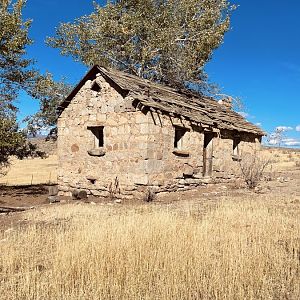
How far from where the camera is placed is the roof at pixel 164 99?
1301 centimetres

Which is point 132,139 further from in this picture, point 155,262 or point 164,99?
point 155,262

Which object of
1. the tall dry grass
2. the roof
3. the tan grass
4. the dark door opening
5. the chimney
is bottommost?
the tan grass

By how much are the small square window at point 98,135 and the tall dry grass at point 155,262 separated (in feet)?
23.8

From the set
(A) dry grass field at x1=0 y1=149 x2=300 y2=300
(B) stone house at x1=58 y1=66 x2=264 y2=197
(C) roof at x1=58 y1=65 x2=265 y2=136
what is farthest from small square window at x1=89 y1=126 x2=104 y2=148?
(A) dry grass field at x1=0 y1=149 x2=300 y2=300

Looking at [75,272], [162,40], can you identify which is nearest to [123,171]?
[75,272]

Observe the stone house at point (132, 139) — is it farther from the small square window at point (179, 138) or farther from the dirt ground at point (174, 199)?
the dirt ground at point (174, 199)

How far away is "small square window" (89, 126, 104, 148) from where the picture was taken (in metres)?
14.3

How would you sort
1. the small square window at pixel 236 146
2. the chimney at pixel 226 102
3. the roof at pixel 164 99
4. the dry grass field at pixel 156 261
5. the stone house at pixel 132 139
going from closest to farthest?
1. the dry grass field at pixel 156 261
2. the stone house at pixel 132 139
3. the roof at pixel 164 99
4. the small square window at pixel 236 146
5. the chimney at pixel 226 102

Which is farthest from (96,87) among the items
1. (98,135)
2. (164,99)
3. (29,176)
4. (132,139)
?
(29,176)

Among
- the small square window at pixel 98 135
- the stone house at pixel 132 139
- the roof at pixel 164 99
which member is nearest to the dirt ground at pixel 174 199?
the stone house at pixel 132 139

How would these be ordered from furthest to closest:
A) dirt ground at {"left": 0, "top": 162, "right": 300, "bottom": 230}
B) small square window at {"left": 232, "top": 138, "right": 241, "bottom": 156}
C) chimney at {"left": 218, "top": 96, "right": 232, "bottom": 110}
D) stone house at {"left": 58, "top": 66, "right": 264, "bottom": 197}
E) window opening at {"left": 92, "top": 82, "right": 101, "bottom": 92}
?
chimney at {"left": 218, "top": 96, "right": 232, "bottom": 110}
small square window at {"left": 232, "top": 138, "right": 241, "bottom": 156}
window opening at {"left": 92, "top": 82, "right": 101, "bottom": 92}
stone house at {"left": 58, "top": 66, "right": 264, "bottom": 197}
dirt ground at {"left": 0, "top": 162, "right": 300, "bottom": 230}

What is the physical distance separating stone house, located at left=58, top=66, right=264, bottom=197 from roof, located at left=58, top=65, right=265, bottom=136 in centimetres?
4

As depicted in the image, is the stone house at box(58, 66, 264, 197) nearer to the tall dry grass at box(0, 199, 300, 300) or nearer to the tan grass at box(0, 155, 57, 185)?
the tan grass at box(0, 155, 57, 185)

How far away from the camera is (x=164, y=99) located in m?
14.0
